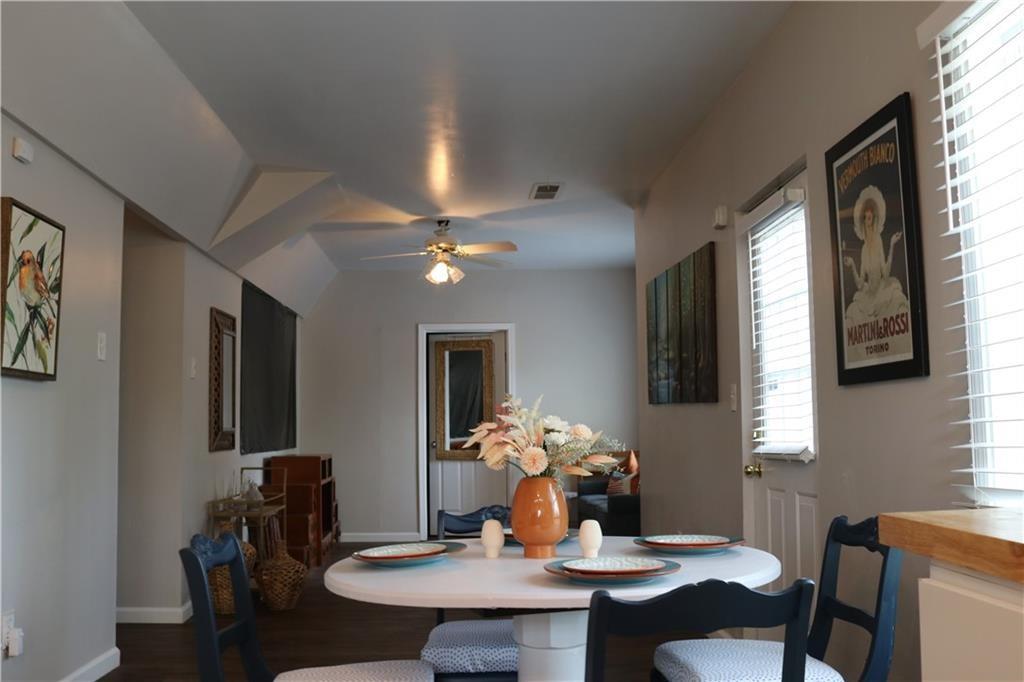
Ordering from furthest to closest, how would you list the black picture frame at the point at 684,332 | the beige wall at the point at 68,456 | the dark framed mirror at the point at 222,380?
the dark framed mirror at the point at 222,380, the black picture frame at the point at 684,332, the beige wall at the point at 68,456

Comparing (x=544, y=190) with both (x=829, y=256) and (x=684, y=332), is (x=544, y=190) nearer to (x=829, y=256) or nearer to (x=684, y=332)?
(x=684, y=332)

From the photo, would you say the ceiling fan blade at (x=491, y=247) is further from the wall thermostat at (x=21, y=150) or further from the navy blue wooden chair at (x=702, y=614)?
the navy blue wooden chair at (x=702, y=614)

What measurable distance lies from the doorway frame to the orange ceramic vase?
6759 mm

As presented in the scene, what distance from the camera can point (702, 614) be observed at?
179cm

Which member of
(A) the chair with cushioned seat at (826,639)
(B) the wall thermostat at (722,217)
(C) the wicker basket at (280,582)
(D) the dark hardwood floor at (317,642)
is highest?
(B) the wall thermostat at (722,217)

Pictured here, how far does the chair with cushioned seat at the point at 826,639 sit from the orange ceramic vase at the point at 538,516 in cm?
44

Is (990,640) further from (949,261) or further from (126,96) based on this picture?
(126,96)

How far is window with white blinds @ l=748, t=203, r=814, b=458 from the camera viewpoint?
3691mm

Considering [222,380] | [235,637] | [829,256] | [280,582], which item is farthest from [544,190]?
[235,637]

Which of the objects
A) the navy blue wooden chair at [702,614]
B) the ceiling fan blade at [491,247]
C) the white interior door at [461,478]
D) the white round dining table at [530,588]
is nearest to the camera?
the navy blue wooden chair at [702,614]

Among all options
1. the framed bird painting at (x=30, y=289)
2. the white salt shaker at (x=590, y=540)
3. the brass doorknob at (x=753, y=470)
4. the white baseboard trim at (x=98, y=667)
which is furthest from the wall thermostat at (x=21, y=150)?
the brass doorknob at (x=753, y=470)

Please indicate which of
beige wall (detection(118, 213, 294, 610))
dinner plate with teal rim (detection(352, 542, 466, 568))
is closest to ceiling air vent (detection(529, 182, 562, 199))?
beige wall (detection(118, 213, 294, 610))

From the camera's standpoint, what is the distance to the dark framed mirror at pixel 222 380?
6.18 m

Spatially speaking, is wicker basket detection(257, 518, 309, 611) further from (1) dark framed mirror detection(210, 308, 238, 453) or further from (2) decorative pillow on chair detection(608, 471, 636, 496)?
(2) decorative pillow on chair detection(608, 471, 636, 496)
